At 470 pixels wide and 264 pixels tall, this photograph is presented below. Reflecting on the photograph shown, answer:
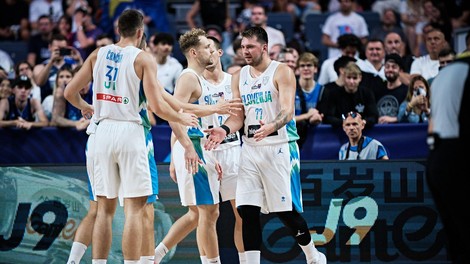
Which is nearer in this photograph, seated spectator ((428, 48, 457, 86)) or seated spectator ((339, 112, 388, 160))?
seated spectator ((339, 112, 388, 160))

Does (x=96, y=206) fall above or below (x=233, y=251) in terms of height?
above

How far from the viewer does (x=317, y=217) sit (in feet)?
32.8

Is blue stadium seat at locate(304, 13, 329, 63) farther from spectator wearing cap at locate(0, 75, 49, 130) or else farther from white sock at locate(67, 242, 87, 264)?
white sock at locate(67, 242, 87, 264)

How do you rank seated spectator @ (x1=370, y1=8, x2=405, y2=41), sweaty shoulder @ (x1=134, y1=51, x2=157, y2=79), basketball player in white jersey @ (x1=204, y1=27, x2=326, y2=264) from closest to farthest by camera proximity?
sweaty shoulder @ (x1=134, y1=51, x2=157, y2=79), basketball player in white jersey @ (x1=204, y1=27, x2=326, y2=264), seated spectator @ (x1=370, y1=8, x2=405, y2=41)

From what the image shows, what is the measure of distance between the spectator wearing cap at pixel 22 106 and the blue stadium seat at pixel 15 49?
403 centimetres

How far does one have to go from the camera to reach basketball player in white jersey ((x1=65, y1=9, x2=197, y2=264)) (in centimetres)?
825

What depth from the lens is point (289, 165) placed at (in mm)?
8898

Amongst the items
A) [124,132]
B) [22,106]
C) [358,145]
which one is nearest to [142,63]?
[124,132]

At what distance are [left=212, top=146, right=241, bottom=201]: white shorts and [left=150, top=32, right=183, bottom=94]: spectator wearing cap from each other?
13.4ft

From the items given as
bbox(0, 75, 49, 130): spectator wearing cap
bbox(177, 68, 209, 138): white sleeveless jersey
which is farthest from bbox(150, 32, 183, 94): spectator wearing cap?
bbox(177, 68, 209, 138): white sleeveless jersey

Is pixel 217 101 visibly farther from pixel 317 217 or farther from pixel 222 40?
pixel 222 40

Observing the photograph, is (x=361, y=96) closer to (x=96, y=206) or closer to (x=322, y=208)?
(x=322, y=208)

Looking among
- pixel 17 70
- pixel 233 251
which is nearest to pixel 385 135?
pixel 233 251

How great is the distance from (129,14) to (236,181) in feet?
7.40
